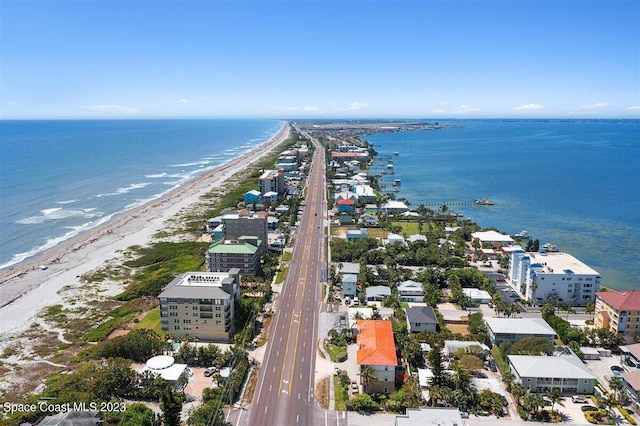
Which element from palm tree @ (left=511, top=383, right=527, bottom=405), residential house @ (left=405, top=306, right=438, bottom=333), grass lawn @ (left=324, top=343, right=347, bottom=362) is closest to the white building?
residential house @ (left=405, top=306, right=438, bottom=333)

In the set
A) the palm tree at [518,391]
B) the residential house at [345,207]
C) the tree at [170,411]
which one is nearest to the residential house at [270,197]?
the residential house at [345,207]

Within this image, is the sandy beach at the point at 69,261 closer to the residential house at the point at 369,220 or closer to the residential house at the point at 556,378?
the residential house at the point at 369,220

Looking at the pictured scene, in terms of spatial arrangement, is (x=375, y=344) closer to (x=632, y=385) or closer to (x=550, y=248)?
(x=632, y=385)

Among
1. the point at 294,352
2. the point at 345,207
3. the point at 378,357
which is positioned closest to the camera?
the point at 378,357

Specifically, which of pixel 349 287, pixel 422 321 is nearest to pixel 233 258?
pixel 349 287

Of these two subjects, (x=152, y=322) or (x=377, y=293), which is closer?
(x=152, y=322)

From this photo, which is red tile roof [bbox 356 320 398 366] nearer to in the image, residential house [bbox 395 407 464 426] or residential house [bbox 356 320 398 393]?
residential house [bbox 356 320 398 393]

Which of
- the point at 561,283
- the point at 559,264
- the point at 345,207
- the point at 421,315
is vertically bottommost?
the point at 421,315
